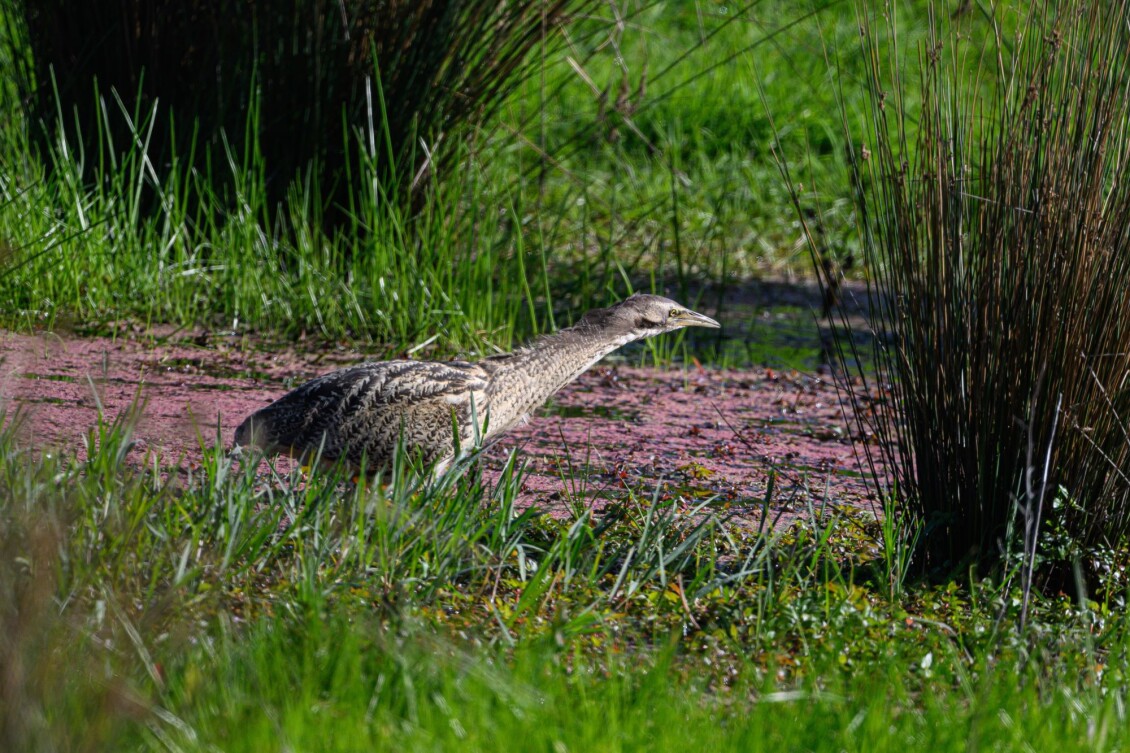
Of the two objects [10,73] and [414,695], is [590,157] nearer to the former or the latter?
[10,73]

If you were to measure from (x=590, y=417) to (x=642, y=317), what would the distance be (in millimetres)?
949

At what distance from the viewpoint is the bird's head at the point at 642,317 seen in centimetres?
496

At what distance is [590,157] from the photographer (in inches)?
368

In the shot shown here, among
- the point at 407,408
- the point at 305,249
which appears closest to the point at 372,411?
the point at 407,408

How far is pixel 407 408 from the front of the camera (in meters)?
4.49

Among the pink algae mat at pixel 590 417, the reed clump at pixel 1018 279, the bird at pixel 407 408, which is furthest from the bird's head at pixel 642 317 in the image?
the reed clump at pixel 1018 279

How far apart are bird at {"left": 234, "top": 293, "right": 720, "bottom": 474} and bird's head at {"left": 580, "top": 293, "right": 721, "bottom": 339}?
0.74ft

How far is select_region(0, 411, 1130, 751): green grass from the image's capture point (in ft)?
8.70

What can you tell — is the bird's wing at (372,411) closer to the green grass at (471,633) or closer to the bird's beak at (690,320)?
the green grass at (471,633)

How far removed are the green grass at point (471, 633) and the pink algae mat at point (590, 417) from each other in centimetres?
52

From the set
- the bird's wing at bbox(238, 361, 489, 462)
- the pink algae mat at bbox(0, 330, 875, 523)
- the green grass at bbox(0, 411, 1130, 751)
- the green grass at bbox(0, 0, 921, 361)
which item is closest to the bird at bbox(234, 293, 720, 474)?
the bird's wing at bbox(238, 361, 489, 462)

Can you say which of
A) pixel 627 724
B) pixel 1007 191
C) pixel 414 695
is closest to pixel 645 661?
pixel 627 724

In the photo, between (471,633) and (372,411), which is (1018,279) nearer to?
(471,633)

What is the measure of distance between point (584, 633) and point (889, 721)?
832 mm
